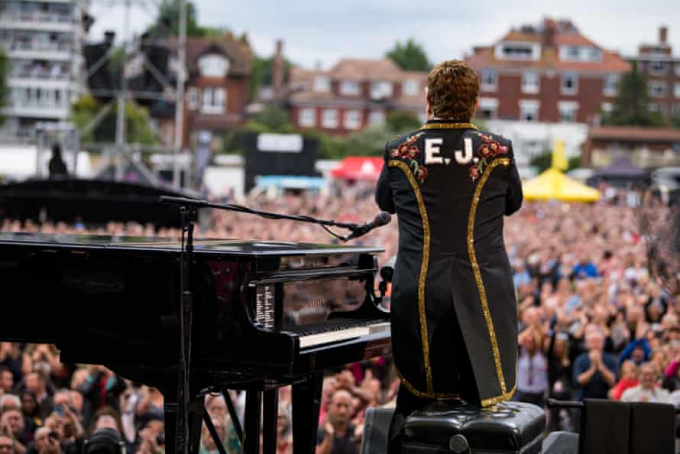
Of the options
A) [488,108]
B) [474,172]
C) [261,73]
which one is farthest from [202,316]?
[261,73]

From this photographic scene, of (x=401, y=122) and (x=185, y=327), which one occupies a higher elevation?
(x=401, y=122)

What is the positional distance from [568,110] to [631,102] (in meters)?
5.17

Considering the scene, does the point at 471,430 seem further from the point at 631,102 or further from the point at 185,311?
the point at 631,102

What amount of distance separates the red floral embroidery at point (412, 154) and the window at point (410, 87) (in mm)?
107491

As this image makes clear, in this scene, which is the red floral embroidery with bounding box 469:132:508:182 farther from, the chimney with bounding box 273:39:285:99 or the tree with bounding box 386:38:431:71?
the tree with bounding box 386:38:431:71

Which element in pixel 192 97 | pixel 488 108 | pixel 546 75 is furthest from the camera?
pixel 192 97

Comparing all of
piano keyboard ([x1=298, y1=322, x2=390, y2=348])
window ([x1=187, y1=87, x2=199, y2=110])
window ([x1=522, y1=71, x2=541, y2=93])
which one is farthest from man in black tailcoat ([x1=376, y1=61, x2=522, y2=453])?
window ([x1=187, y1=87, x2=199, y2=110])

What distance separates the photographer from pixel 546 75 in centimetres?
10531

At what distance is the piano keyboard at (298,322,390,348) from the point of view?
6.13 metres

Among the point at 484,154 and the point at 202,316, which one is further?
the point at 202,316

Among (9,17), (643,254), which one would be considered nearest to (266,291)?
(643,254)

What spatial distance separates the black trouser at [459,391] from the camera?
576 cm

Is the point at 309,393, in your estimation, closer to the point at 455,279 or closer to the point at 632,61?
the point at 455,279

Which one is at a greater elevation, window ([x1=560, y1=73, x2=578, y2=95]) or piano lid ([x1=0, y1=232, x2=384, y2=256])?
window ([x1=560, y1=73, x2=578, y2=95])
